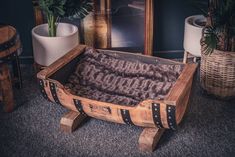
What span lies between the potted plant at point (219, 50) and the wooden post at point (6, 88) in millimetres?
1229

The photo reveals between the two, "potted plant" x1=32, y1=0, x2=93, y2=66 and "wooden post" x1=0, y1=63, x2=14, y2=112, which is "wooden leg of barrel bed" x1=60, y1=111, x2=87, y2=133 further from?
"potted plant" x1=32, y1=0, x2=93, y2=66

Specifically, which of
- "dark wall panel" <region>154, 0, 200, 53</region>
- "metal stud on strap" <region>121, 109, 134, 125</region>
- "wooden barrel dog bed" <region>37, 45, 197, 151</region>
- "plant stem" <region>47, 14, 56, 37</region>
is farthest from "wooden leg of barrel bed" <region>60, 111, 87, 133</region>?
"dark wall panel" <region>154, 0, 200, 53</region>

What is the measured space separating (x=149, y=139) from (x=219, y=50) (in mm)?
807

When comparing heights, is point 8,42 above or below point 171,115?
above

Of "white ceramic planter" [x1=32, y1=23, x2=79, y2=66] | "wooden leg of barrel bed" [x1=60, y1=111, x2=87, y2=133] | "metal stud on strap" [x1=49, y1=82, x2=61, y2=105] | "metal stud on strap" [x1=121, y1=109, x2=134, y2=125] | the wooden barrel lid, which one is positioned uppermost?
the wooden barrel lid

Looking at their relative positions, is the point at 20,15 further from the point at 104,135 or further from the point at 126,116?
the point at 126,116

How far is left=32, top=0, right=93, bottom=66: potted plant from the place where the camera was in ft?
8.47

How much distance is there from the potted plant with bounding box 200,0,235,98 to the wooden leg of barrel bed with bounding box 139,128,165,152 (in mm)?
659

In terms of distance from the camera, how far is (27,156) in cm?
207

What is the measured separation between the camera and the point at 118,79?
2480 mm

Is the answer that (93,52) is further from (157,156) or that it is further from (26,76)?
(157,156)

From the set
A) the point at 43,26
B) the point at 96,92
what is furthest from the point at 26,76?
the point at 96,92

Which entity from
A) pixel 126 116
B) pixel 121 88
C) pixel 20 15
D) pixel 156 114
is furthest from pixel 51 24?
pixel 156 114

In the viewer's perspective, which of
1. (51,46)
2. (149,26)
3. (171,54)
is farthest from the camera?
(171,54)
